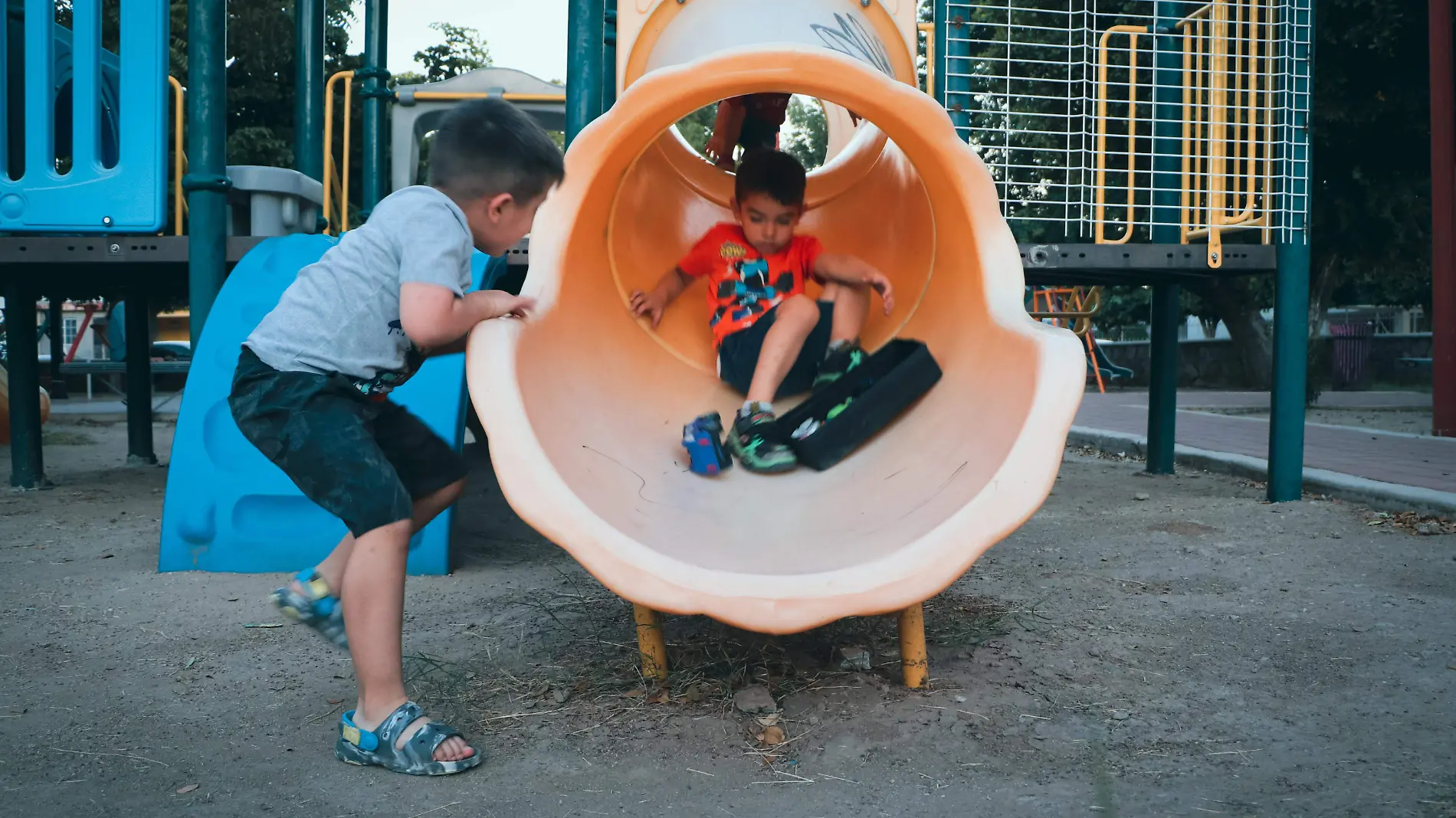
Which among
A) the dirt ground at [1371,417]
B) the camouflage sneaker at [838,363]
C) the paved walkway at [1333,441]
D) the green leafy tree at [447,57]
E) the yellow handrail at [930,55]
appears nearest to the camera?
the camouflage sneaker at [838,363]

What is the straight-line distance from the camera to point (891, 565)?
5.67 ft

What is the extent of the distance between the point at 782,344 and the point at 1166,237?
2406 mm

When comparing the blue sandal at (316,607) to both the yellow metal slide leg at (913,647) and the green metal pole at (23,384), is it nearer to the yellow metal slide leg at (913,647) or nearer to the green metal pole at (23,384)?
the yellow metal slide leg at (913,647)

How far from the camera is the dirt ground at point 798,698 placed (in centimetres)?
156

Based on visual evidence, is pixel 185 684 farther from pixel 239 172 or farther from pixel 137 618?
pixel 239 172

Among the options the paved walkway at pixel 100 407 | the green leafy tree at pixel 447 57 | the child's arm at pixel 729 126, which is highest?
the green leafy tree at pixel 447 57

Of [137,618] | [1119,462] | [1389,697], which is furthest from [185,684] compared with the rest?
[1119,462]

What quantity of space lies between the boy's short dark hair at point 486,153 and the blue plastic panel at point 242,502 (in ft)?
3.98

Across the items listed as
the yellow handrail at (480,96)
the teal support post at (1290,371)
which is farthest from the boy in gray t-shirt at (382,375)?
the yellow handrail at (480,96)

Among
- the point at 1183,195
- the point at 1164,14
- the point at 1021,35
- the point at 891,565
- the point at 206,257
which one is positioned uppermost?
the point at 1021,35

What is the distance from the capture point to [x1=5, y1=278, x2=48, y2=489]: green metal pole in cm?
464

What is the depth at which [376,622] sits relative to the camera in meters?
1.70

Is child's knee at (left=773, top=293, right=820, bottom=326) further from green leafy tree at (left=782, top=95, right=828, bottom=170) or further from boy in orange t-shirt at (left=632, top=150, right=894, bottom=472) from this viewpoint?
green leafy tree at (left=782, top=95, right=828, bottom=170)

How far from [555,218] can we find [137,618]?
141 cm
